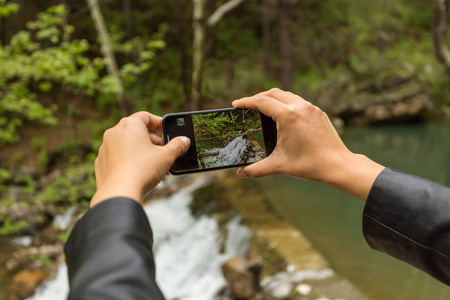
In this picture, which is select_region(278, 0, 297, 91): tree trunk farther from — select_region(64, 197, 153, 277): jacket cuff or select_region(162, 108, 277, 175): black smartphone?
select_region(64, 197, 153, 277): jacket cuff

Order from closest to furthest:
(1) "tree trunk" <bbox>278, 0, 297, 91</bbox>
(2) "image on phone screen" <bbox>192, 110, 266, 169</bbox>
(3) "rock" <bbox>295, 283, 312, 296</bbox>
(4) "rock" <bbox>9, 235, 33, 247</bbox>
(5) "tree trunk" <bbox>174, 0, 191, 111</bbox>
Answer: (2) "image on phone screen" <bbox>192, 110, 266, 169</bbox>, (3) "rock" <bbox>295, 283, 312, 296</bbox>, (4) "rock" <bbox>9, 235, 33, 247</bbox>, (1) "tree trunk" <bbox>278, 0, 297, 91</bbox>, (5) "tree trunk" <bbox>174, 0, 191, 111</bbox>

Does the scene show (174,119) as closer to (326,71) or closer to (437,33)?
(437,33)

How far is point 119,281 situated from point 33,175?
34.8 ft

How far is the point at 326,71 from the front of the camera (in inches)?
659

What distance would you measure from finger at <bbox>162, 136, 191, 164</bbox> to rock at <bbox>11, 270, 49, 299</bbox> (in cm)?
511

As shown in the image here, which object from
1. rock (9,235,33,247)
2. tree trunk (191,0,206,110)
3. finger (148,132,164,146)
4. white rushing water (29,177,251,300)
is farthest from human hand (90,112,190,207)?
rock (9,235,33,247)

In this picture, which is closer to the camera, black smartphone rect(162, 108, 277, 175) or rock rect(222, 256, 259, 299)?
black smartphone rect(162, 108, 277, 175)

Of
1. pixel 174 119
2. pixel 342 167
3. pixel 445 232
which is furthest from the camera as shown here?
pixel 174 119

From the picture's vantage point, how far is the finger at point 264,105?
4.15ft

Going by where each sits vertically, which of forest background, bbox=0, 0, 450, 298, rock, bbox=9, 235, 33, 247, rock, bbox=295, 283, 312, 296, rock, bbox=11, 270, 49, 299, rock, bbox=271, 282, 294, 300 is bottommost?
rock, bbox=9, 235, 33, 247

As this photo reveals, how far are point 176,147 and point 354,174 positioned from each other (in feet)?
2.01

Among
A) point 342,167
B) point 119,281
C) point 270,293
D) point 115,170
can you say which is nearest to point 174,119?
point 115,170

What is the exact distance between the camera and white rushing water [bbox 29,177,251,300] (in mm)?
4426

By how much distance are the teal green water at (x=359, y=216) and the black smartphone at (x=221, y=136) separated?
3124 mm
